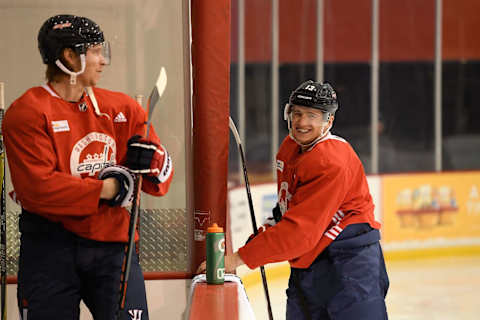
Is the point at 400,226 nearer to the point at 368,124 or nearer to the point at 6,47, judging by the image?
the point at 368,124

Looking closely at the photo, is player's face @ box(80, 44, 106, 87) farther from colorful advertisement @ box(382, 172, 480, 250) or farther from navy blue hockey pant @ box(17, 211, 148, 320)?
colorful advertisement @ box(382, 172, 480, 250)

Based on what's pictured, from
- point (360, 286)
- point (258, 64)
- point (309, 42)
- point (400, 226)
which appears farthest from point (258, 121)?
point (360, 286)

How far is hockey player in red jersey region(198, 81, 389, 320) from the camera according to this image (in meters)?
2.19

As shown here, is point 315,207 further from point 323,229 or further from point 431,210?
point 431,210

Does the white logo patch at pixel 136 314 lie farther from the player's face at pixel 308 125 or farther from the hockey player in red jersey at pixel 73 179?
the player's face at pixel 308 125

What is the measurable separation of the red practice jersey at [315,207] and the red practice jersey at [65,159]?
37 cm

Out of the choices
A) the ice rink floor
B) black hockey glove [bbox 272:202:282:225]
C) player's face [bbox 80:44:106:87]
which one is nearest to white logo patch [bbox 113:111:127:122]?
player's face [bbox 80:44:106:87]

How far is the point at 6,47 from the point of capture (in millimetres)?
2736

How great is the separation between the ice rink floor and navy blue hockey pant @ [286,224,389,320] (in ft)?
7.21

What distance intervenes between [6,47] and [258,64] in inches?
166

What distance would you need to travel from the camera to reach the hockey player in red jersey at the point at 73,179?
2.05m

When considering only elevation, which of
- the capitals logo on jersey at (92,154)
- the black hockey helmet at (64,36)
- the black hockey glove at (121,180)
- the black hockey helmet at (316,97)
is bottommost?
the black hockey glove at (121,180)

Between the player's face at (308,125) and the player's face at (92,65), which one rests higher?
the player's face at (92,65)

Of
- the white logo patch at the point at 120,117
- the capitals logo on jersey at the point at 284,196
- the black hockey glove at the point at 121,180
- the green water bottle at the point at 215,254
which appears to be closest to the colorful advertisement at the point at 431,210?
the capitals logo on jersey at the point at 284,196
